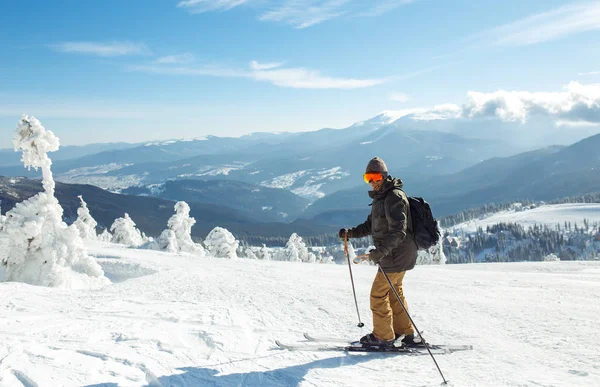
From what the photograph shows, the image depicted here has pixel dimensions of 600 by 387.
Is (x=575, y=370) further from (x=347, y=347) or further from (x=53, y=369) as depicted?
(x=53, y=369)

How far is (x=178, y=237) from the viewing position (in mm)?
42000

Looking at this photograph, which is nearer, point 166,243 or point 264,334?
point 264,334

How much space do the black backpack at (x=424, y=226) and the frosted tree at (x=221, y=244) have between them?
112 feet

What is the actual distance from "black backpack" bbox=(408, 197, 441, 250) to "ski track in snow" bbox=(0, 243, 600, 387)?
170cm

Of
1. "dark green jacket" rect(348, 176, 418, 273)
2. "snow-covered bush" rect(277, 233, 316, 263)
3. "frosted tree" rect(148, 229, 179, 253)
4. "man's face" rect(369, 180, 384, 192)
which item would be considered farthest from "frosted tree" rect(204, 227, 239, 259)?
"man's face" rect(369, 180, 384, 192)

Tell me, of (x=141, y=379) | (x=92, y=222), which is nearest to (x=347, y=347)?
(x=141, y=379)

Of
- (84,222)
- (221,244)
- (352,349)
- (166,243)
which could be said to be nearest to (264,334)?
(352,349)

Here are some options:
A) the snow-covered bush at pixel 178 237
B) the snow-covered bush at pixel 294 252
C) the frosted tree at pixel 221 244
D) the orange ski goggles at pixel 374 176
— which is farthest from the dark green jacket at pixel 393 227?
the snow-covered bush at pixel 294 252

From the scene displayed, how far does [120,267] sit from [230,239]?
21.4 meters

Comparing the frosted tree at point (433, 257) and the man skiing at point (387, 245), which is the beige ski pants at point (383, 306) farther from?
the frosted tree at point (433, 257)

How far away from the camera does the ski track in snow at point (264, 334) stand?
15.8 feet

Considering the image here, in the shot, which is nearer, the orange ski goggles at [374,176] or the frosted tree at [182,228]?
the orange ski goggles at [374,176]

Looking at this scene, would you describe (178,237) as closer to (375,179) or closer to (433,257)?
Result: (433,257)

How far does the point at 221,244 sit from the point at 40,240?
23266mm
